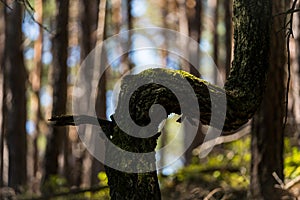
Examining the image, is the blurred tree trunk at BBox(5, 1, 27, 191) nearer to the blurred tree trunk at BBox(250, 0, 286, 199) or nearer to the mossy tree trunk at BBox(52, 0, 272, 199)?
the blurred tree trunk at BBox(250, 0, 286, 199)

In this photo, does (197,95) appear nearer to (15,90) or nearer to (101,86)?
(15,90)

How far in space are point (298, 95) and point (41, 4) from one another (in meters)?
13.1

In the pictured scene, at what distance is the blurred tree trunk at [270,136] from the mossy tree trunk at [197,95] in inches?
128

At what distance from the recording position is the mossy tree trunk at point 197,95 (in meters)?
5.80

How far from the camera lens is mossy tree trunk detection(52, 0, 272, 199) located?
19.0ft

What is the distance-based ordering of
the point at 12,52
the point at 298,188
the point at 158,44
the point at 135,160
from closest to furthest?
1. the point at 135,160
2. the point at 298,188
3. the point at 12,52
4. the point at 158,44

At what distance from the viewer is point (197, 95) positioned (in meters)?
5.82

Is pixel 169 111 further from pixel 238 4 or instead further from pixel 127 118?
pixel 238 4

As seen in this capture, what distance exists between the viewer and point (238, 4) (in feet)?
20.7

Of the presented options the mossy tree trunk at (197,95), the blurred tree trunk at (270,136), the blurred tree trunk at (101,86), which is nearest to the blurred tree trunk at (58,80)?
the blurred tree trunk at (101,86)

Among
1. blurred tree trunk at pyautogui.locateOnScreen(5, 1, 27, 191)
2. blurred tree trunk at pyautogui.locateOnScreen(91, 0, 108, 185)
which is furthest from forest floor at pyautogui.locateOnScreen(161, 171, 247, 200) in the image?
blurred tree trunk at pyautogui.locateOnScreen(91, 0, 108, 185)

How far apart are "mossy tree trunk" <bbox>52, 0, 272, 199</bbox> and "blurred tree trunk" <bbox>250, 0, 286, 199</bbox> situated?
325cm

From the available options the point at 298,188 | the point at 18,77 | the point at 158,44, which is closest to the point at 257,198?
the point at 298,188

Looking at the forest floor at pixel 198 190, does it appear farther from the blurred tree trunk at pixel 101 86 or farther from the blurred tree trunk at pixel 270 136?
the blurred tree trunk at pixel 101 86
